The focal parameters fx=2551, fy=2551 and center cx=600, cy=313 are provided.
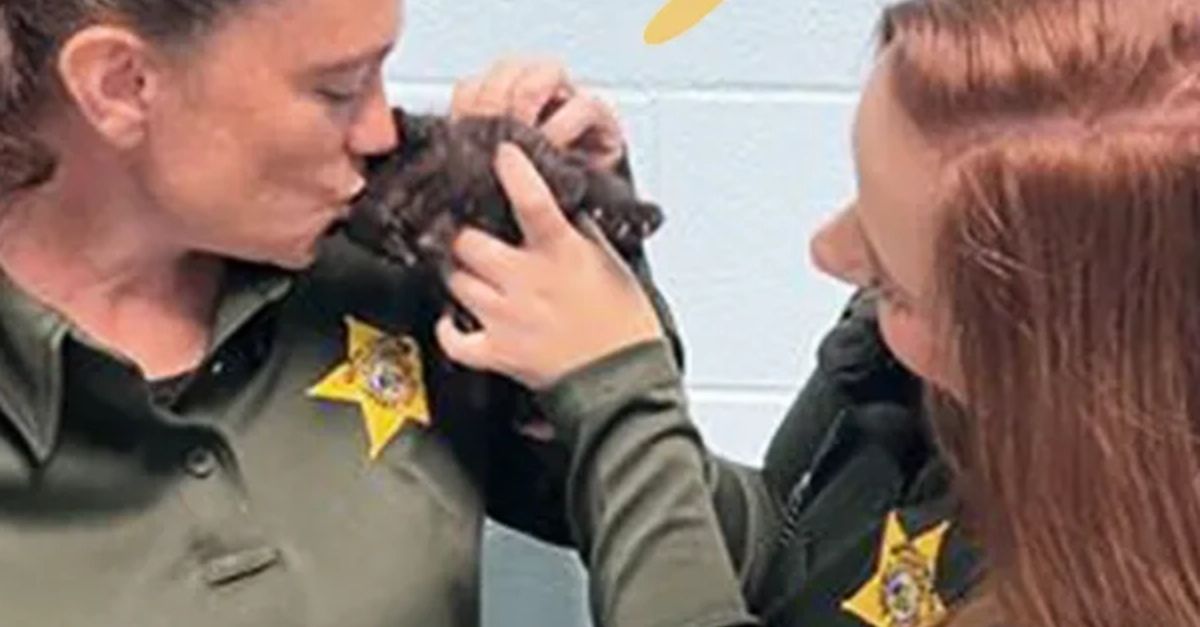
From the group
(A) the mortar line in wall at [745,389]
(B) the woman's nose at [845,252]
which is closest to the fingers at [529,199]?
(B) the woman's nose at [845,252]

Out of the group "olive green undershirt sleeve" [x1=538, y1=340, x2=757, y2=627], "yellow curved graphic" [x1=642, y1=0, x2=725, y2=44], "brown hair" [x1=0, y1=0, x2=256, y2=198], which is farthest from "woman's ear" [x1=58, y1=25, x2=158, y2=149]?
"yellow curved graphic" [x1=642, y1=0, x2=725, y2=44]

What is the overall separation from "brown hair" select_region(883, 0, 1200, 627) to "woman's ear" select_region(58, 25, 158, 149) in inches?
15.2

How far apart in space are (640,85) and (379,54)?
435 millimetres

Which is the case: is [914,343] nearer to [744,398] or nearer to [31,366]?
[31,366]

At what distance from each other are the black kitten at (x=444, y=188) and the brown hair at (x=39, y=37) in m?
0.11

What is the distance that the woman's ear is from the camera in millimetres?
1188

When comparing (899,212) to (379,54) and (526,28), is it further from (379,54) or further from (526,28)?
(526,28)

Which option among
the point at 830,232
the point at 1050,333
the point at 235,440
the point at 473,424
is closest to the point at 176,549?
the point at 235,440

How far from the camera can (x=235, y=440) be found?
1261 millimetres

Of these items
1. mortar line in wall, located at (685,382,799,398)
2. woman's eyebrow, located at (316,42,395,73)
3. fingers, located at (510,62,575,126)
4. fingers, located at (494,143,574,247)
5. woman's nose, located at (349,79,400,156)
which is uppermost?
woman's eyebrow, located at (316,42,395,73)

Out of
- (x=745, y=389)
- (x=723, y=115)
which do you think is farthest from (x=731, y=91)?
(x=745, y=389)

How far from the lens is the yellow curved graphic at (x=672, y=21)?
158cm

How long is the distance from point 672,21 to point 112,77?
48cm

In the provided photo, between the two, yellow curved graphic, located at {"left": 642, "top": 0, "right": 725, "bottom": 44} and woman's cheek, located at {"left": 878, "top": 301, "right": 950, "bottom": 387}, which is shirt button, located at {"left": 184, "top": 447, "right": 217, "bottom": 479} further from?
yellow curved graphic, located at {"left": 642, "top": 0, "right": 725, "bottom": 44}
